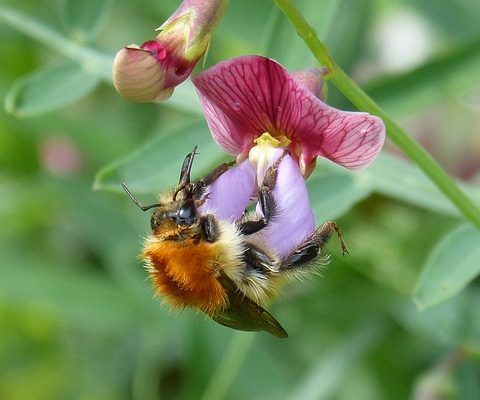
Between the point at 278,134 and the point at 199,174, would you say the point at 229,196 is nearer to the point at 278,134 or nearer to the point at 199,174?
the point at 278,134

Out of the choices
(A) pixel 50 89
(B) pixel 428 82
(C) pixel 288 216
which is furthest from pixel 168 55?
(B) pixel 428 82

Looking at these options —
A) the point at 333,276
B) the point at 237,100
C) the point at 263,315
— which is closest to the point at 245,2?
the point at 333,276

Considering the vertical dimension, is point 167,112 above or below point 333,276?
above

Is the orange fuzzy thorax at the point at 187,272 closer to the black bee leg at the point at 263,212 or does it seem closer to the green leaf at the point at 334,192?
the black bee leg at the point at 263,212

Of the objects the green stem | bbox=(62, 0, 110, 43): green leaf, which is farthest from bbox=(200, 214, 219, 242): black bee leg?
bbox=(62, 0, 110, 43): green leaf

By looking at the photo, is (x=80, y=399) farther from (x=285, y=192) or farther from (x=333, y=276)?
(x=285, y=192)
